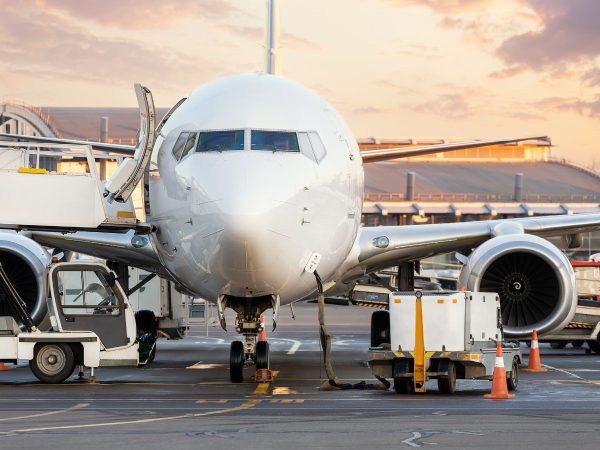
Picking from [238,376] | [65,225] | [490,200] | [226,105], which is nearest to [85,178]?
[65,225]

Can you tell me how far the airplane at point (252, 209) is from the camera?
15328mm

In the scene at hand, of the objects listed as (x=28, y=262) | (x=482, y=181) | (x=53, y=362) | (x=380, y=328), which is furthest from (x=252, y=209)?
(x=482, y=181)

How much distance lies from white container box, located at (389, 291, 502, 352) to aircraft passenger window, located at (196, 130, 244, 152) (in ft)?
9.85

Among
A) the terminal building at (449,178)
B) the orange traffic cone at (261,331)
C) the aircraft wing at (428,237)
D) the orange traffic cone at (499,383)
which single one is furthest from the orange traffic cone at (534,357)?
the terminal building at (449,178)

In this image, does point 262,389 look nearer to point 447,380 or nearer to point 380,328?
point 447,380

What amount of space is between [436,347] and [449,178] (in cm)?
7978

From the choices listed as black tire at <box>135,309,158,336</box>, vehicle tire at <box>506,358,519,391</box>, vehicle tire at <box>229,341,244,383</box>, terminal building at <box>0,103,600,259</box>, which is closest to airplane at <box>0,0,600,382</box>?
vehicle tire at <box>229,341,244,383</box>

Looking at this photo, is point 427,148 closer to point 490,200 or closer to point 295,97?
point 295,97

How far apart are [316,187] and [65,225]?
3.70 metres

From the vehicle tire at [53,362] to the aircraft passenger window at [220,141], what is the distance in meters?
3.87

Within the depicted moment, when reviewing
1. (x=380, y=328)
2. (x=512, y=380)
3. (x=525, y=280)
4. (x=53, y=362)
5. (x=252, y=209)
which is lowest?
(x=512, y=380)

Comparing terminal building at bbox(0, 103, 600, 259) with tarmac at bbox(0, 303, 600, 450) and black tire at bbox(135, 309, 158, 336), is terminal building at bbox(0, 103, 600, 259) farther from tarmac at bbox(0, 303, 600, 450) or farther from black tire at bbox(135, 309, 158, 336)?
tarmac at bbox(0, 303, 600, 450)

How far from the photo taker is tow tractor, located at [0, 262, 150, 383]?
59.3 ft

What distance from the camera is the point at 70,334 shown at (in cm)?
1797
